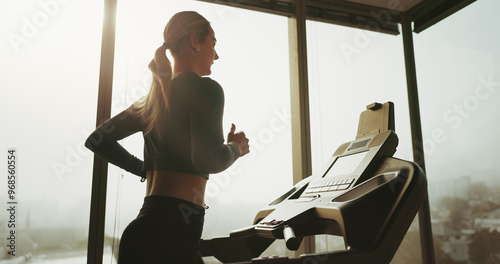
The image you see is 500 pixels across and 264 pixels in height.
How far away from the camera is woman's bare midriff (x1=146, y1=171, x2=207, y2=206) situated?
95cm

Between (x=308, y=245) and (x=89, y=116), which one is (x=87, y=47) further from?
(x=308, y=245)

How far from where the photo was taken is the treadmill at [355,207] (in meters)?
0.99

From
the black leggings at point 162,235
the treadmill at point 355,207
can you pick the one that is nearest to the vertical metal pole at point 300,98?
the treadmill at point 355,207

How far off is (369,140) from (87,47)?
175 centimetres

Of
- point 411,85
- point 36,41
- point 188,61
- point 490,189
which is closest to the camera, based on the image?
point 188,61

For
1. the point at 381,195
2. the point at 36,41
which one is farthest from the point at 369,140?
the point at 36,41

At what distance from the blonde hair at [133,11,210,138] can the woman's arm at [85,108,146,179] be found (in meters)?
0.04

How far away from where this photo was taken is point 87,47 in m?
2.29

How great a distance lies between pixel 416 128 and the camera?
120 inches

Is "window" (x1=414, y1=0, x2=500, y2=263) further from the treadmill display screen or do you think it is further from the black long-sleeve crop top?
the black long-sleeve crop top

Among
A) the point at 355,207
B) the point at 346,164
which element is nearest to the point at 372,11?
the point at 346,164
